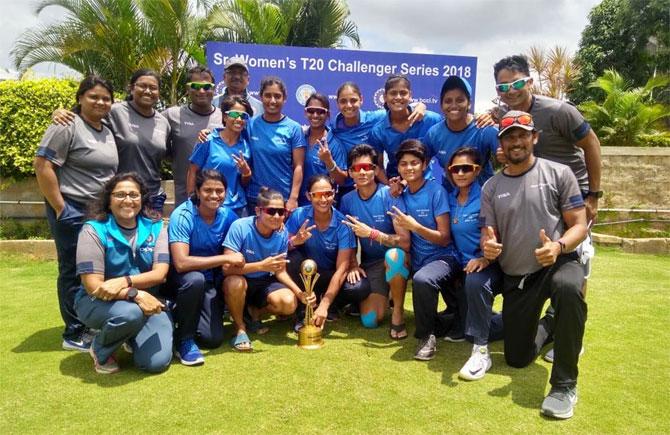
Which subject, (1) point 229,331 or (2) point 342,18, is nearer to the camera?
(1) point 229,331

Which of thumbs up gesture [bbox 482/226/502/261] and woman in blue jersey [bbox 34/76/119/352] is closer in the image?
thumbs up gesture [bbox 482/226/502/261]

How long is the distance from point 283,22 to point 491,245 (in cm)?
1081

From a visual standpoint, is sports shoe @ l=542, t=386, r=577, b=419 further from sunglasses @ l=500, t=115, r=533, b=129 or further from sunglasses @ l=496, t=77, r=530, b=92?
sunglasses @ l=496, t=77, r=530, b=92

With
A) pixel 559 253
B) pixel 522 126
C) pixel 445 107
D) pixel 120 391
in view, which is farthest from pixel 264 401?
pixel 445 107

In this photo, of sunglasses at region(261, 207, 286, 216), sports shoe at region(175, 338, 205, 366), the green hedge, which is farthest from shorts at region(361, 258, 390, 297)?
the green hedge

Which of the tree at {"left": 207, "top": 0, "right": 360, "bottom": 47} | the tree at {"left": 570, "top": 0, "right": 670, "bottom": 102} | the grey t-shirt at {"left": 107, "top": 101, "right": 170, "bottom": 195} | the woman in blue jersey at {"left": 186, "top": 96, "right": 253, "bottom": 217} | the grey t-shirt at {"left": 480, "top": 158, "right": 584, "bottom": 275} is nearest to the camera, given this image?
the grey t-shirt at {"left": 480, "top": 158, "right": 584, "bottom": 275}

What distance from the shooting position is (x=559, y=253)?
10.7 ft

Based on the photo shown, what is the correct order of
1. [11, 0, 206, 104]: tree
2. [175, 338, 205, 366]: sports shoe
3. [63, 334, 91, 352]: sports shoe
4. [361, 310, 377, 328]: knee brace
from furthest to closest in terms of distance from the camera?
[11, 0, 206, 104]: tree
[361, 310, 377, 328]: knee brace
[63, 334, 91, 352]: sports shoe
[175, 338, 205, 366]: sports shoe

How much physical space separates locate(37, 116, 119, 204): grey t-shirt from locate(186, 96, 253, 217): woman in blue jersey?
79 centimetres

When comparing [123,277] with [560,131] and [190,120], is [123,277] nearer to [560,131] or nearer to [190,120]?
[190,120]

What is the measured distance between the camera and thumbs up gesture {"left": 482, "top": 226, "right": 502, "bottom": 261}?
3.48 metres

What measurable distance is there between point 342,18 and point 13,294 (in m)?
11.2

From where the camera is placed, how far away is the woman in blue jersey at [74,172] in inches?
157

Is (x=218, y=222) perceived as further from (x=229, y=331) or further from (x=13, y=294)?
(x=13, y=294)
